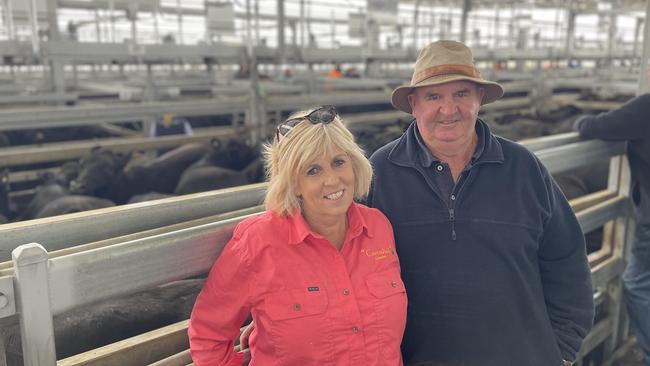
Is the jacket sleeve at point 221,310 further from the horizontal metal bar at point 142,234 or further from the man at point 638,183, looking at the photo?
the man at point 638,183

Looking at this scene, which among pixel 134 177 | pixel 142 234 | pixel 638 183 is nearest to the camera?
pixel 142 234

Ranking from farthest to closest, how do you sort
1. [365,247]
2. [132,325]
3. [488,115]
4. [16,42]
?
[488,115] → [16,42] → [132,325] → [365,247]

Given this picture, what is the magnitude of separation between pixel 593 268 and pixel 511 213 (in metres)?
1.81

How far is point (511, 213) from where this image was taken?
208 cm

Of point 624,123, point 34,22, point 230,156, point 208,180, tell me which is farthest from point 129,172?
point 624,123

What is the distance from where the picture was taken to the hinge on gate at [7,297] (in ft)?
4.37

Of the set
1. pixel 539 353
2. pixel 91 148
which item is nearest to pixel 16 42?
pixel 91 148

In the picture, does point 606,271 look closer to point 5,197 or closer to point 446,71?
point 446,71

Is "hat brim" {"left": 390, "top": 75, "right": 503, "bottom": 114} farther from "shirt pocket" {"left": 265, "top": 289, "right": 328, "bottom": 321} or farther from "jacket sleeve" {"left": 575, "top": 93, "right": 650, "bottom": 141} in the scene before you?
"jacket sleeve" {"left": 575, "top": 93, "right": 650, "bottom": 141}

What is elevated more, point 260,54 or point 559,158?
point 260,54

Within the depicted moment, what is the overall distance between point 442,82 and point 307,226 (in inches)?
27.5

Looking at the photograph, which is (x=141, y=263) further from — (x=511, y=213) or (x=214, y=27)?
(x=214, y=27)

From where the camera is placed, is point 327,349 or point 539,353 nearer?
point 327,349

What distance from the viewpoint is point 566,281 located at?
2.21 meters
